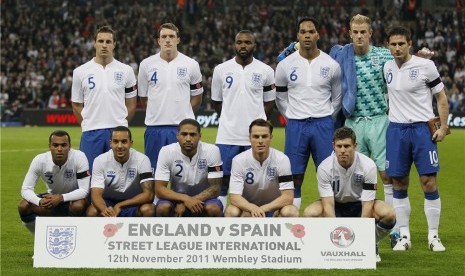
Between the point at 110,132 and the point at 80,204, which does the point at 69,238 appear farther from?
the point at 110,132

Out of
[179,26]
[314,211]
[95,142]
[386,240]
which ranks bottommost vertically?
[386,240]

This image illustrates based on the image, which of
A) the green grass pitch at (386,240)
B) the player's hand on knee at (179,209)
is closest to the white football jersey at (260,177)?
the player's hand on knee at (179,209)

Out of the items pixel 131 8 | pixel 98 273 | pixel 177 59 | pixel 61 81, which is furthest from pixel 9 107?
pixel 98 273

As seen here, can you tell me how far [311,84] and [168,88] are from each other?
59.8 inches

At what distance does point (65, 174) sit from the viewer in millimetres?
9219

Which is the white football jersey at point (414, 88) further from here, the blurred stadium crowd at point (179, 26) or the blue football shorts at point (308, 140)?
the blurred stadium crowd at point (179, 26)

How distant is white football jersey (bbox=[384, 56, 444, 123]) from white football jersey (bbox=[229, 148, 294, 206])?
1318 millimetres

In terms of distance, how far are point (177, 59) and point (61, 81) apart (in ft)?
86.8

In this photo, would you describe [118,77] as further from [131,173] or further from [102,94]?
[131,173]

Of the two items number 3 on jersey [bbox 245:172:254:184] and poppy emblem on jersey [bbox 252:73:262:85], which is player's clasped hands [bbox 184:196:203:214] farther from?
poppy emblem on jersey [bbox 252:73:262:85]

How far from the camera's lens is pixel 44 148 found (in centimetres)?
2330

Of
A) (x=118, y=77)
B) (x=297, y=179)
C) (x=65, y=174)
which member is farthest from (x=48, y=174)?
(x=297, y=179)

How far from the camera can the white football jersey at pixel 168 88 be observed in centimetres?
997

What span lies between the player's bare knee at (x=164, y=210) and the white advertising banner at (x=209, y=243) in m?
0.85
